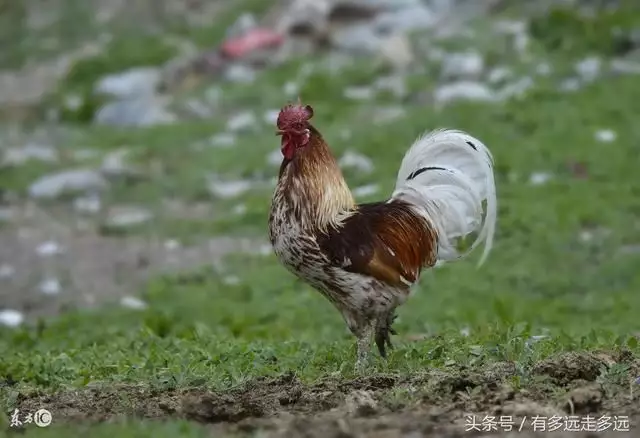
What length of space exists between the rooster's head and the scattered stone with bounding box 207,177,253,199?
776 centimetres

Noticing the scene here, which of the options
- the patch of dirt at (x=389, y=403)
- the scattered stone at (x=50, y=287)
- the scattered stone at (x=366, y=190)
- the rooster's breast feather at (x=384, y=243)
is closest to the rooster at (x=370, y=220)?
the rooster's breast feather at (x=384, y=243)

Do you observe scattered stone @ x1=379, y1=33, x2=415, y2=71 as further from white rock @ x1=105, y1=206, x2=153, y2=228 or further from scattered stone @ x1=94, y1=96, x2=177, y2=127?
white rock @ x1=105, y1=206, x2=153, y2=228

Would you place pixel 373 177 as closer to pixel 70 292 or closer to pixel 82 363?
pixel 70 292

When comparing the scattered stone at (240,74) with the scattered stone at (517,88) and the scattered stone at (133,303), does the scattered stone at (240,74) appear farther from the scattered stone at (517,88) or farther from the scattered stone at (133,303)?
the scattered stone at (133,303)

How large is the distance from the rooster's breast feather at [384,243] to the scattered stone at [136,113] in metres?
11.7

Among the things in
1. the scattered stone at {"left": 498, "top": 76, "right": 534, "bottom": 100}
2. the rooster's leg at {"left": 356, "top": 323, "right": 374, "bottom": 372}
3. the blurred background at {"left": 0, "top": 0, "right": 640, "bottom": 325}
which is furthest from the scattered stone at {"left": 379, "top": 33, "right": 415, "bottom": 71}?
the rooster's leg at {"left": 356, "top": 323, "right": 374, "bottom": 372}

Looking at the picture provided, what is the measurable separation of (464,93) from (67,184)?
5.45 m

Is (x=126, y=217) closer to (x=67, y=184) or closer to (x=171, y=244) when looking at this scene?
(x=171, y=244)

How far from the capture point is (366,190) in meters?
14.3

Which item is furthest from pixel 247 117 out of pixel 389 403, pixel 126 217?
pixel 389 403

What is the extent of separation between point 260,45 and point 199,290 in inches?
377

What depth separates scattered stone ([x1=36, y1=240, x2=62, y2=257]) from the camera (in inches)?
552

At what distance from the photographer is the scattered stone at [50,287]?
12.8m

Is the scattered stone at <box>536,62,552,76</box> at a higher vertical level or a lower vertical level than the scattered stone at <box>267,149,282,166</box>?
higher
